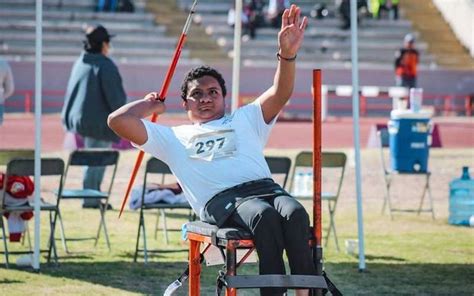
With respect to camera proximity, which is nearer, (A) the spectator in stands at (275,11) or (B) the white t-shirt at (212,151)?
(B) the white t-shirt at (212,151)

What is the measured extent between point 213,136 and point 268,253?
87 centimetres

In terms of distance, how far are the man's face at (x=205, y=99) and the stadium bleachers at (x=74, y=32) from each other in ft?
85.5

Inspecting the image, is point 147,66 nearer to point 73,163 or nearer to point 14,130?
point 14,130

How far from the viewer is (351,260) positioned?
11016 millimetres

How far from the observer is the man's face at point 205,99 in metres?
7.71

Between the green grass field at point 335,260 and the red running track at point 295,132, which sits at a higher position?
the green grass field at point 335,260

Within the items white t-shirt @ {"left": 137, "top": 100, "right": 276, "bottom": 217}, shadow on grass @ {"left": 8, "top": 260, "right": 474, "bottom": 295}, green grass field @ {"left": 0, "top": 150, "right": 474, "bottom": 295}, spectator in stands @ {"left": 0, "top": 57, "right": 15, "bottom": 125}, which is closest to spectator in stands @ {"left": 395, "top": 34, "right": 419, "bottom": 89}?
green grass field @ {"left": 0, "top": 150, "right": 474, "bottom": 295}

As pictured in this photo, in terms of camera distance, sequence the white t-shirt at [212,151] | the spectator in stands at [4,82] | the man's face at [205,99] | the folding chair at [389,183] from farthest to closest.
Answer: the spectator in stands at [4,82]
the folding chair at [389,183]
the man's face at [205,99]
the white t-shirt at [212,151]

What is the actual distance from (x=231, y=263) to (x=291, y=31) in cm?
130

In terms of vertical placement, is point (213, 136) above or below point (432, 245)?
above

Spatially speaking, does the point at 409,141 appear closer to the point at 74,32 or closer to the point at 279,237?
the point at 279,237

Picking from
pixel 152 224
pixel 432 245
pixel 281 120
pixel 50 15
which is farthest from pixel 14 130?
pixel 432 245

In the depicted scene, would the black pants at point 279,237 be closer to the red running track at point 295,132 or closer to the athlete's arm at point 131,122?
the athlete's arm at point 131,122

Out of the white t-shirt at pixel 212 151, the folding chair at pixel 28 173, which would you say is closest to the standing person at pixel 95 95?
the folding chair at pixel 28 173
